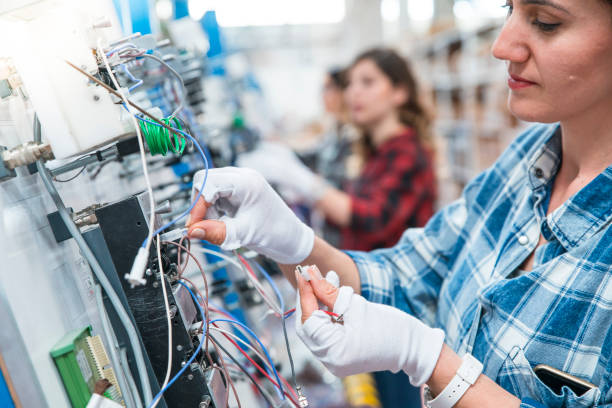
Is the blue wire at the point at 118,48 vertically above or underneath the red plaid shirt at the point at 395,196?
above

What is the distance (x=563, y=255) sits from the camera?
782 millimetres

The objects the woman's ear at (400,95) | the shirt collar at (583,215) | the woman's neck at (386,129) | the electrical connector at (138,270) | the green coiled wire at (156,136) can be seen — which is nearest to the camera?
the electrical connector at (138,270)

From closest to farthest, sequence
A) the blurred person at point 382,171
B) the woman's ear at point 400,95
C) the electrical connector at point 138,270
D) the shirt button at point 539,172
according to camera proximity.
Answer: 1. the electrical connector at point 138,270
2. the shirt button at point 539,172
3. the blurred person at point 382,171
4. the woman's ear at point 400,95

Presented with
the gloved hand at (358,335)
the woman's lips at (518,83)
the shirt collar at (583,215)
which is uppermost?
the woman's lips at (518,83)

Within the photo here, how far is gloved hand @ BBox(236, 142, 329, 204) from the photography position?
198cm

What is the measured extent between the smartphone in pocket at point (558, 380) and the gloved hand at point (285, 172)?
1.39 metres

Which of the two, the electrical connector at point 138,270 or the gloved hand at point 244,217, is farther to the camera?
the gloved hand at point 244,217

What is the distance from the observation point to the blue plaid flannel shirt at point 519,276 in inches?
29.2

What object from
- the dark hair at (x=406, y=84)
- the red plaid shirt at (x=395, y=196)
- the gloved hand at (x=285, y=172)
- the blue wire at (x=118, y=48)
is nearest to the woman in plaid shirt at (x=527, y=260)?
the blue wire at (x=118, y=48)

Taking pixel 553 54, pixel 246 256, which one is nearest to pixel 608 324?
pixel 553 54

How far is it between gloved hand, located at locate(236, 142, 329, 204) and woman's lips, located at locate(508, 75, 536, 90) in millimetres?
1239

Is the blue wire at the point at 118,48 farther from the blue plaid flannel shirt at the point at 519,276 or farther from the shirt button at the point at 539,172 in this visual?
the shirt button at the point at 539,172

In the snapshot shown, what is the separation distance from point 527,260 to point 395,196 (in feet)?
3.49

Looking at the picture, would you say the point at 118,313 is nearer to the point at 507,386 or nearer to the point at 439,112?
the point at 507,386
